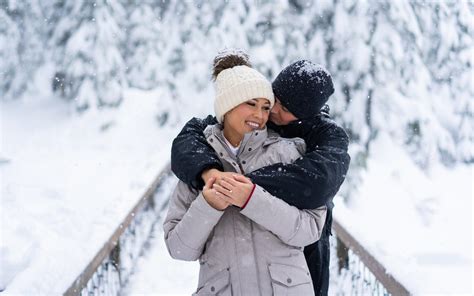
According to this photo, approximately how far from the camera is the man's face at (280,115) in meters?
2.68

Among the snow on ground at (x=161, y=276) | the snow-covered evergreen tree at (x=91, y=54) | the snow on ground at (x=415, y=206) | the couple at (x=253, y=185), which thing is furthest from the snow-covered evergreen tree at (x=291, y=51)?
the couple at (x=253, y=185)

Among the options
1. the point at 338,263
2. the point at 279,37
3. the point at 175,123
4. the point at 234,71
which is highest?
the point at 234,71

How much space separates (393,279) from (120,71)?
1913 centimetres

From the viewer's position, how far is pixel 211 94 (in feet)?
68.5

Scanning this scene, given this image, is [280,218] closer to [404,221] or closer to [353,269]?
[353,269]

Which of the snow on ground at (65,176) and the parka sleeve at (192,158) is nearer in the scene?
the parka sleeve at (192,158)

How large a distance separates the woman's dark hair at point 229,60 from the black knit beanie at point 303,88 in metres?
0.19

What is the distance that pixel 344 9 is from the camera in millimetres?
16656

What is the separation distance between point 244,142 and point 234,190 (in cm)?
30

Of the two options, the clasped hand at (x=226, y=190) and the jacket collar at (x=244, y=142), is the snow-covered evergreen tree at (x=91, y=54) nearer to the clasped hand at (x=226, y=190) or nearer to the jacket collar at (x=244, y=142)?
the jacket collar at (x=244, y=142)

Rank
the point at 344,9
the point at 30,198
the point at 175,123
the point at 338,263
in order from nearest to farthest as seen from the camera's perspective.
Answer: the point at 338,263
the point at 30,198
the point at 344,9
the point at 175,123

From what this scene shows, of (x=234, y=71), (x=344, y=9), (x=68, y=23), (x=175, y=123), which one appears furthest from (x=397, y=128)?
(x=234, y=71)

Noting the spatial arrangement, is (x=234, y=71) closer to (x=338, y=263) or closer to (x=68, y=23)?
(x=338, y=263)

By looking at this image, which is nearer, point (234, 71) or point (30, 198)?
point (234, 71)
